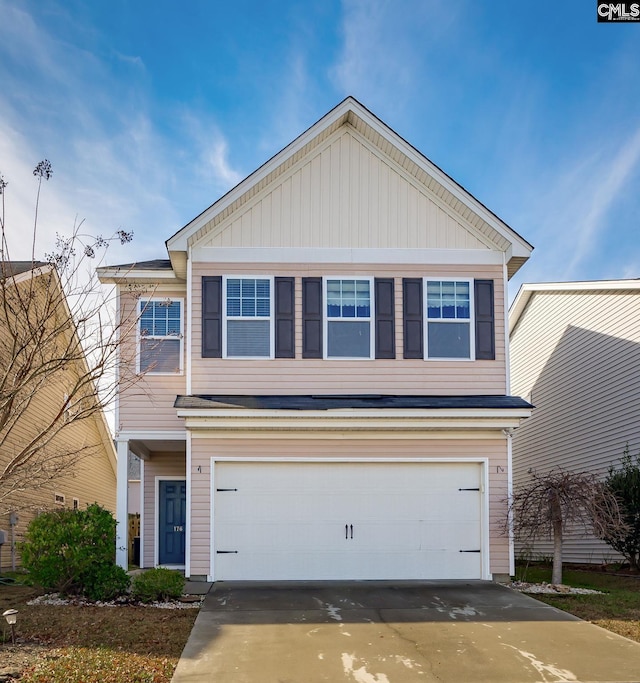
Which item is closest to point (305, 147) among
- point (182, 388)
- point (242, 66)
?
Answer: point (242, 66)

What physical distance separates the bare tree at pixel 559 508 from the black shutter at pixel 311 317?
443 cm

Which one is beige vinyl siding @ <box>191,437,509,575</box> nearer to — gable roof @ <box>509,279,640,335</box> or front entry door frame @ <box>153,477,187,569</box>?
front entry door frame @ <box>153,477,187,569</box>

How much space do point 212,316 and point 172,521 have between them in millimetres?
5112

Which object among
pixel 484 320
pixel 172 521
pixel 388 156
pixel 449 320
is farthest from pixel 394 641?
pixel 388 156

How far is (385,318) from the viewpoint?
45.7 feet

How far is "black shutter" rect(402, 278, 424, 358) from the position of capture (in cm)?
1388

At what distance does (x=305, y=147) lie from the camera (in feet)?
45.6

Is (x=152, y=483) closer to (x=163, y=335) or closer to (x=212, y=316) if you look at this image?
(x=163, y=335)

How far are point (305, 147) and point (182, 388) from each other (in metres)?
5.07

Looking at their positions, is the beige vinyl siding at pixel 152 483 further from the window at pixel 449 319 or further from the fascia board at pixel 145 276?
the window at pixel 449 319

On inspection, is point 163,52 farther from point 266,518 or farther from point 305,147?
point 266,518

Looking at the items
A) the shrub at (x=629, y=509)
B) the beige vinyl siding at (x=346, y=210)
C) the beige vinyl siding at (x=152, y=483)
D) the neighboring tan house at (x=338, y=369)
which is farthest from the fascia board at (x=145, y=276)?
the shrub at (x=629, y=509)

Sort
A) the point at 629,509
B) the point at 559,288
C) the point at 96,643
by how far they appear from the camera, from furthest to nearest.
A: the point at 559,288
the point at 629,509
the point at 96,643

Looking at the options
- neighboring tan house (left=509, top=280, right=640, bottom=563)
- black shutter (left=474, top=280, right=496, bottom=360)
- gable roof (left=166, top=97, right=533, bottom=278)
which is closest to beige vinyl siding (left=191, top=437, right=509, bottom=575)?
black shutter (left=474, top=280, right=496, bottom=360)
